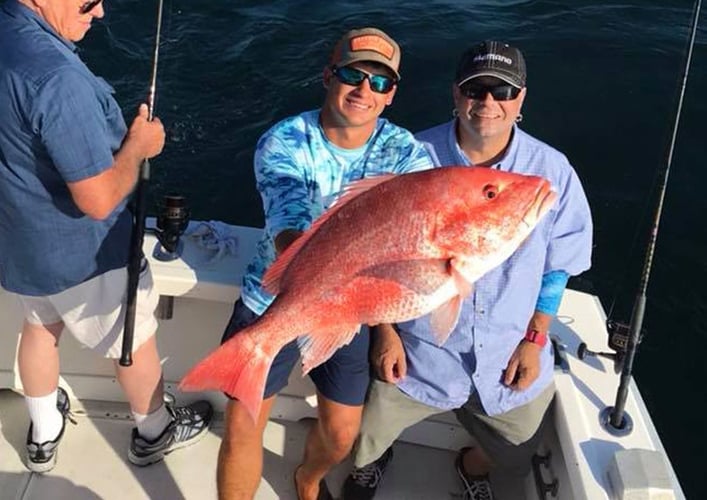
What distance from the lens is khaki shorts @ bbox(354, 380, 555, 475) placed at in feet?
9.29

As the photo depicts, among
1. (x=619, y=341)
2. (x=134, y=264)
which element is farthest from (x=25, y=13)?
(x=619, y=341)

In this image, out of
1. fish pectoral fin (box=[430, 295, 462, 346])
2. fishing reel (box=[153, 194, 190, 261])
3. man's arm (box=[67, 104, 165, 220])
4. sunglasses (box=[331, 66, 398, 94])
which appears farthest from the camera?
fishing reel (box=[153, 194, 190, 261])

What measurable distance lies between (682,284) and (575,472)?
115 inches

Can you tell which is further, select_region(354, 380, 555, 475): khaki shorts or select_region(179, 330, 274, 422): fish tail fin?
select_region(354, 380, 555, 475): khaki shorts

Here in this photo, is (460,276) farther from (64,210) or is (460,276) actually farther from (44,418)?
(44,418)

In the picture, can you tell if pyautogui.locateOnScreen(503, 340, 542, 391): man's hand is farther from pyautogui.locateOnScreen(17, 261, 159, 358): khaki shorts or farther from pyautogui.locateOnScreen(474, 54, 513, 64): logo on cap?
pyautogui.locateOnScreen(17, 261, 159, 358): khaki shorts

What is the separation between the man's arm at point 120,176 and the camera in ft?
7.52

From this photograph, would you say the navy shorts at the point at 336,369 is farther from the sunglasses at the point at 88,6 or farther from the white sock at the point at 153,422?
the sunglasses at the point at 88,6

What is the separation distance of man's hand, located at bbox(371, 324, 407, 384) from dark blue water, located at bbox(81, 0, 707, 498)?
215 cm

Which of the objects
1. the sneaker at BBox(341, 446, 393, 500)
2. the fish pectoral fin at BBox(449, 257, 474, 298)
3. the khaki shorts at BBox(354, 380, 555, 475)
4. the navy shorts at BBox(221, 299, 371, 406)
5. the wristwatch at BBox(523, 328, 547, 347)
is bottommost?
the sneaker at BBox(341, 446, 393, 500)

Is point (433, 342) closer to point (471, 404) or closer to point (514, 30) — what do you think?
point (471, 404)

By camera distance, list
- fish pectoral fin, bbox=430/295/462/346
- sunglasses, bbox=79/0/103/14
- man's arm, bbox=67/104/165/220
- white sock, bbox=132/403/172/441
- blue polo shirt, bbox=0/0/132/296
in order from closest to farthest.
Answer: fish pectoral fin, bbox=430/295/462/346 < blue polo shirt, bbox=0/0/132/296 < man's arm, bbox=67/104/165/220 < sunglasses, bbox=79/0/103/14 < white sock, bbox=132/403/172/441

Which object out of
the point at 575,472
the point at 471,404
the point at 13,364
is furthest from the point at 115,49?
the point at 575,472

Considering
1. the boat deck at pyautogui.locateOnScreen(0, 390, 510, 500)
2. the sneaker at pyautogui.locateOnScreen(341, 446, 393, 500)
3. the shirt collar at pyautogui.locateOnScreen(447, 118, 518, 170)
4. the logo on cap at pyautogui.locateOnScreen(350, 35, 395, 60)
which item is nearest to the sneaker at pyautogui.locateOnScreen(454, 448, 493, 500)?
the boat deck at pyautogui.locateOnScreen(0, 390, 510, 500)
